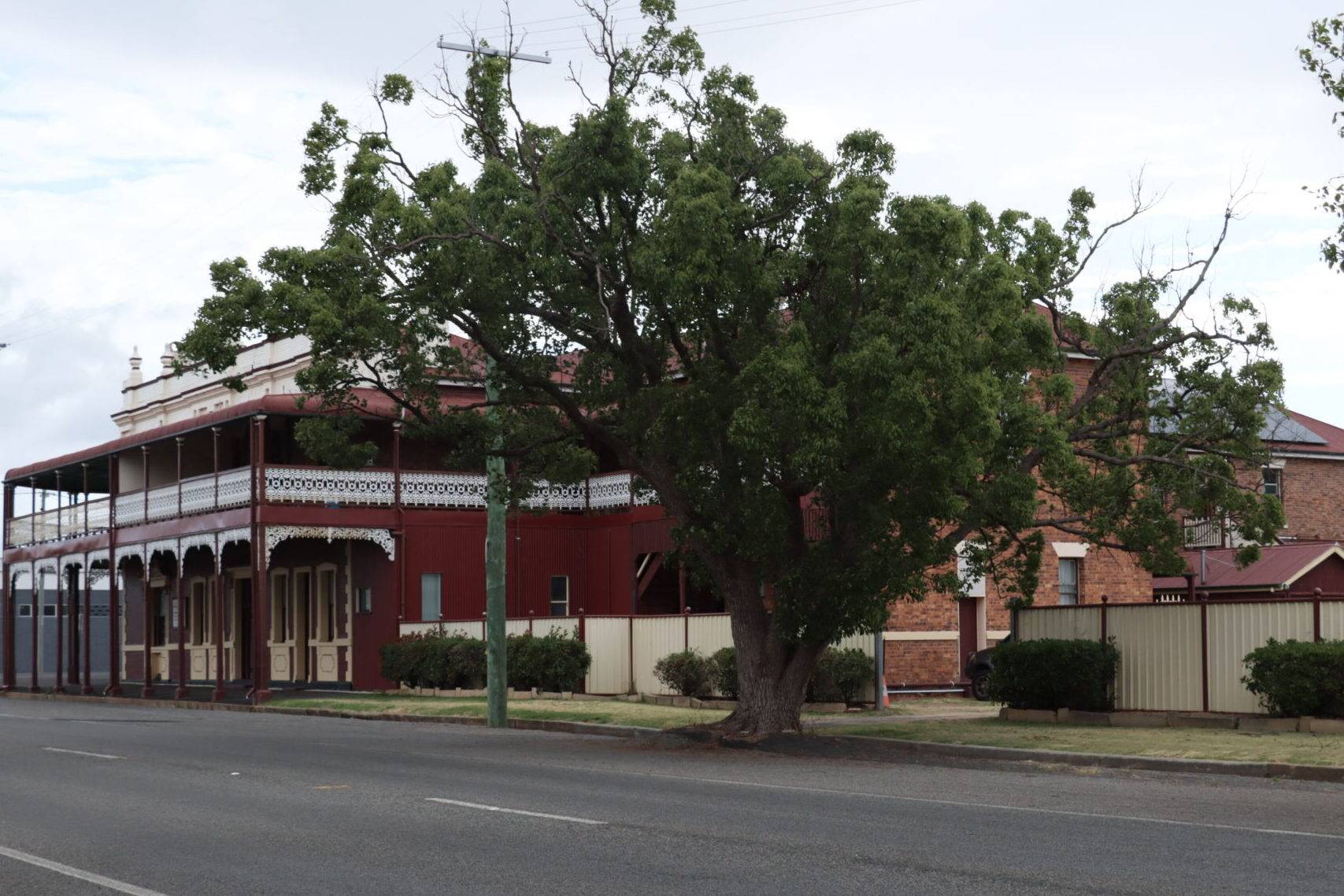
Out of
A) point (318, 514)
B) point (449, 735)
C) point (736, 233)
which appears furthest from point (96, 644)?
point (736, 233)

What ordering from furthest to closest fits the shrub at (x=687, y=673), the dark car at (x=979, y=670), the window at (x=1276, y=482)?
the window at (x=1276, y=482)
the dark car at (x=979, y=670)
the shrub at (x=687, y=673)

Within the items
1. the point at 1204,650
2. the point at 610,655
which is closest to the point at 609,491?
the point at 610,655

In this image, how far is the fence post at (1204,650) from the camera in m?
21.9

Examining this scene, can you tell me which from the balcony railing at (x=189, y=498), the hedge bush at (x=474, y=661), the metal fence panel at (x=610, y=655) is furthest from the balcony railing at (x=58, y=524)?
the metal fence panel at (x=610, y=655)

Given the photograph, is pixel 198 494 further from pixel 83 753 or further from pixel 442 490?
pixel 83 753

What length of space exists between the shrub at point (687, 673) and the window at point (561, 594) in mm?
10156

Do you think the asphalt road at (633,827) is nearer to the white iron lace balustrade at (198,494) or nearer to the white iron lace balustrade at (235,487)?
the white iron lace balustrade at (235,487)

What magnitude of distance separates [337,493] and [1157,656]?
19.2 m

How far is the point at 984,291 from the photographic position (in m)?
18.7

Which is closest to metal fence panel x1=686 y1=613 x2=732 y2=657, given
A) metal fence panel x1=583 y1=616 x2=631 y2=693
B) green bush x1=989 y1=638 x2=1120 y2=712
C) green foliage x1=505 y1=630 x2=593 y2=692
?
metal fence panel x1=583 y1=616 x2=631 y2=693

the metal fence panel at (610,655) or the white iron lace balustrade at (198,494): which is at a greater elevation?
the white iron lace balustrade at (198,494)

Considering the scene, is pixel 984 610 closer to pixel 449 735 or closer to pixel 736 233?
pixel 449 735

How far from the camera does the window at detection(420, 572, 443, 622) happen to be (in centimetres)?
3750

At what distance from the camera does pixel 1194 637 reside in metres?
22.2
